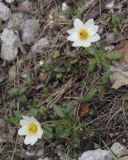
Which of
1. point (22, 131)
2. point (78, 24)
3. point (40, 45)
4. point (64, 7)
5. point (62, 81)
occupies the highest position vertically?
point (64, 7)

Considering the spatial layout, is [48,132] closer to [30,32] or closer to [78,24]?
[78,24]

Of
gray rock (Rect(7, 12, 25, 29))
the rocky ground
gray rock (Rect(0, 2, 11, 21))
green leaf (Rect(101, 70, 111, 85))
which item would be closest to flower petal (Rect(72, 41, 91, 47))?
the rocky ground

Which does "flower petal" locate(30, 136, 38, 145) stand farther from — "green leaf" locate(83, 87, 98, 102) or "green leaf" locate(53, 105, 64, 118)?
"green leaf" locate(83, 87, 98, 102)

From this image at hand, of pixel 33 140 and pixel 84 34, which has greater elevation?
pixel 84 34

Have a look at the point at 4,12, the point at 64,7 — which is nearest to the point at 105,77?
the point at 64,7

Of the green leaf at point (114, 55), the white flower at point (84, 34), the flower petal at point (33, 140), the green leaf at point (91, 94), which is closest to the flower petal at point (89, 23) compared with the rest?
the white flower at point (84, 34)

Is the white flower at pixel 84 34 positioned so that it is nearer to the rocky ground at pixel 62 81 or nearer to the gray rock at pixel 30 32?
the rocky ground at pixel 62 81

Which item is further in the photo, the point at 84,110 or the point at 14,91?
the point at 14,91

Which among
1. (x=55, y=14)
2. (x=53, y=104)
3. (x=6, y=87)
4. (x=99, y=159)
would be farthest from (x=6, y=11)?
(x=99, y=159)
